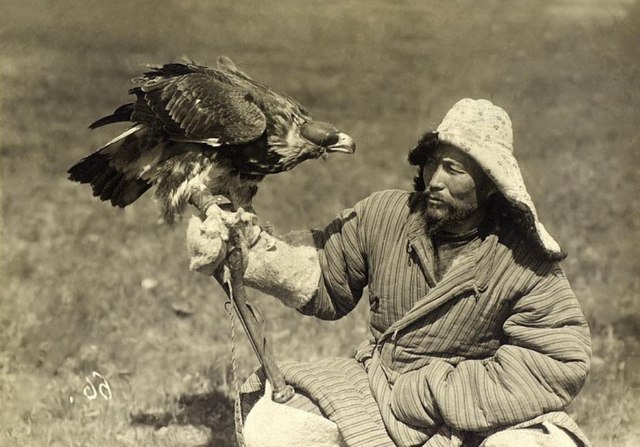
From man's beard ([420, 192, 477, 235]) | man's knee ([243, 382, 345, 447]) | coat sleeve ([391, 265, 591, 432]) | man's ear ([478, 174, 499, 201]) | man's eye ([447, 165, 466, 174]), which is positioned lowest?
man's knee ([243, 382, 345, 447])

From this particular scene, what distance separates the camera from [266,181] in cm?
202

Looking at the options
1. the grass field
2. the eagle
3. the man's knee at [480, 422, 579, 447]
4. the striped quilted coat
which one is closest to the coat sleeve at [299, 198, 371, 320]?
the striped quilted coat

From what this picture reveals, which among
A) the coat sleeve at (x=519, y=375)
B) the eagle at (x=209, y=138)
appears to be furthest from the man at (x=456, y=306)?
the eagle at (x=209, y=138)

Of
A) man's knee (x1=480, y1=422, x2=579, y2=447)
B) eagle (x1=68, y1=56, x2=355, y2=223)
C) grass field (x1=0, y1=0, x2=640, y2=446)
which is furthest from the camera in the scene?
grass field (x1=0, y1=0, x2=640, y2=446)

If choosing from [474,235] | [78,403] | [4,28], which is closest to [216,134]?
[474,235]

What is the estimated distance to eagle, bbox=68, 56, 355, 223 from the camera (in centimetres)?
136

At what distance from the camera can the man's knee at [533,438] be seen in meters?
1.26

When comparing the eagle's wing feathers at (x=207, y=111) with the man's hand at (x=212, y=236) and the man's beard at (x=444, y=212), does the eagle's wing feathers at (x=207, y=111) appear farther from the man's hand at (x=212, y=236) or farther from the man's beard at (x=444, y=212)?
the man's beard at (x=444, y=212)

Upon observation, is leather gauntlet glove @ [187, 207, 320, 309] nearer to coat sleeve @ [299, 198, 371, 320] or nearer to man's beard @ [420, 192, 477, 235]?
coat sleeve @ [299, 198, 371, 320]

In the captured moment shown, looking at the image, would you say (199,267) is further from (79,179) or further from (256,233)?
(79,179)

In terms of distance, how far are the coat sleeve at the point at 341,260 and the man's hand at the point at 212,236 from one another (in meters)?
0.15

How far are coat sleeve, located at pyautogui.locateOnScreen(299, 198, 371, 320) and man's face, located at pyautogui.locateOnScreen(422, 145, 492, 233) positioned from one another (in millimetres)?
133

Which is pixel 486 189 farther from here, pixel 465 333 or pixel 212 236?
pixel 212 236

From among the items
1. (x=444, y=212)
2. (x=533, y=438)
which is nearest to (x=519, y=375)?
(x=533, y=438)
